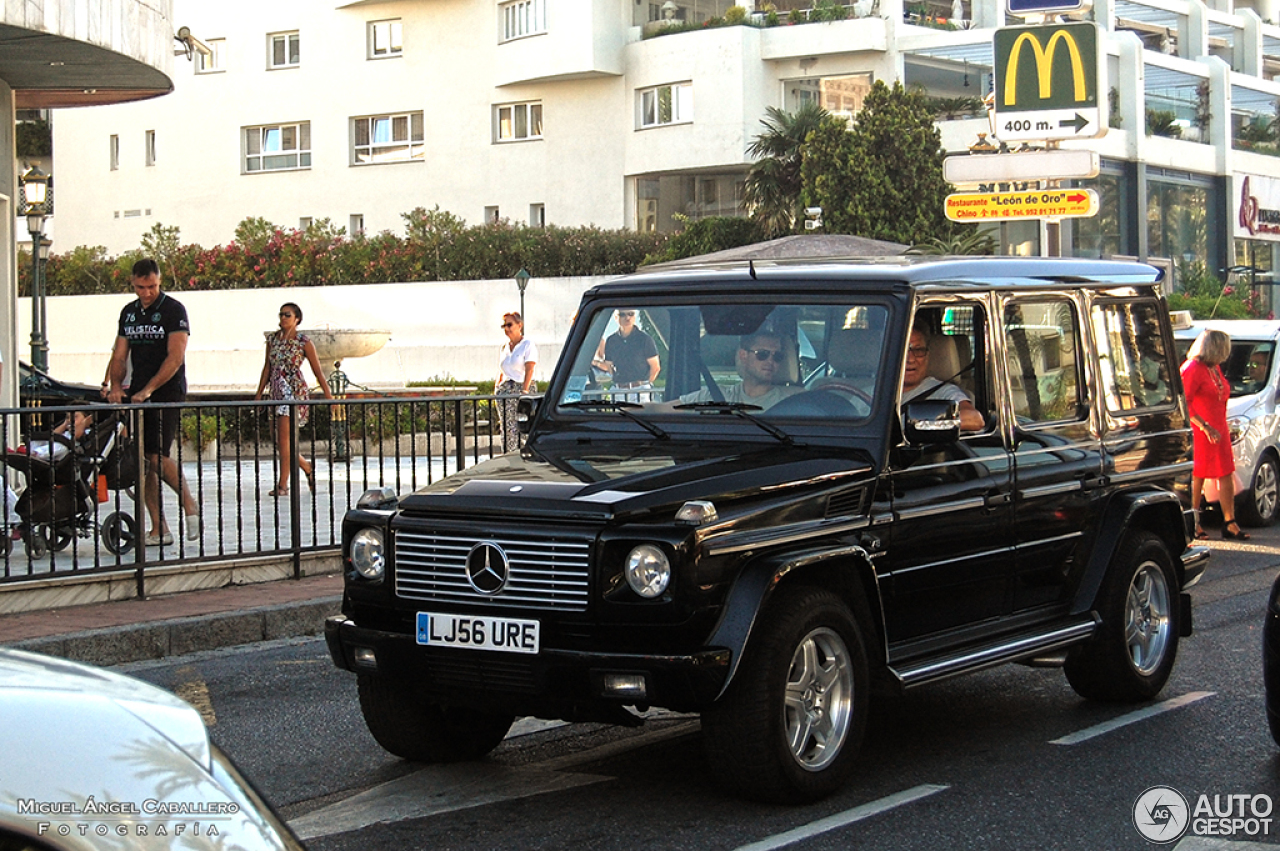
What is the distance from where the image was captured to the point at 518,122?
167ft

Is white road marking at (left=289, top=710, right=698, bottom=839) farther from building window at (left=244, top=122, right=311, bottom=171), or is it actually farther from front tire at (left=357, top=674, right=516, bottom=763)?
building window at (left=244, top=122, right=311, bottom=171)

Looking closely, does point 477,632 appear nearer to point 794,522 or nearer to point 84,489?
point 794,522

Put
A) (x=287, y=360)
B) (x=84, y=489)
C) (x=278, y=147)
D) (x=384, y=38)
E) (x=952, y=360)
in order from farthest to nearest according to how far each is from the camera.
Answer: (x=278, y=147) < (x=384, y=38) < (x=287, y=360) < (x=84, y=489) < (x=952, y=360)

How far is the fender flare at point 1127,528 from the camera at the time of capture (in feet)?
23.2

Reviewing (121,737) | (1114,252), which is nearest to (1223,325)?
(121,737)

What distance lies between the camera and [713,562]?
531 cm

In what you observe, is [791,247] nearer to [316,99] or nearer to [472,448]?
[472,448]

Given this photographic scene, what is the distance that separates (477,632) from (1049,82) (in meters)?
12.9

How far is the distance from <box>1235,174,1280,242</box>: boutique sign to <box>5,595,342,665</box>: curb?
4930cm

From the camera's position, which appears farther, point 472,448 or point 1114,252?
point 1114,252

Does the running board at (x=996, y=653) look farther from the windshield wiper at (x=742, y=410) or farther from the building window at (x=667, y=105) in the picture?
the building window at (x=667, y=105)

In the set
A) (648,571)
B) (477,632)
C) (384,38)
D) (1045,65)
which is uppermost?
(384,38)

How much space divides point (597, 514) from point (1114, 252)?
45.6 m

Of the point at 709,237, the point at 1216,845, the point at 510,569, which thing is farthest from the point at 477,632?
the point at 709,237
